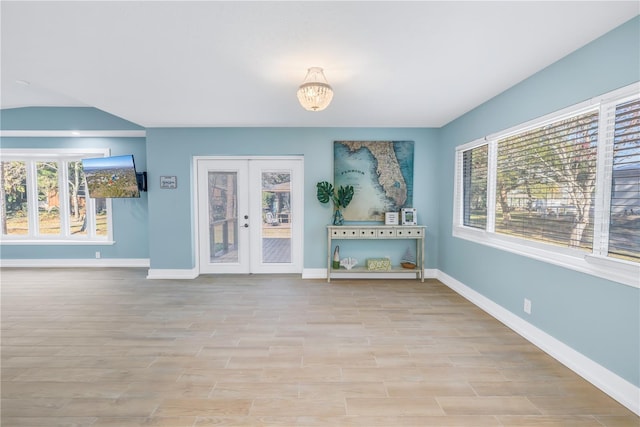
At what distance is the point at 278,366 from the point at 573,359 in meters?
2.37

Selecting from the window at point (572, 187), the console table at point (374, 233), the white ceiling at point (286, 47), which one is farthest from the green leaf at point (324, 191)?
the window at point (572, 187)

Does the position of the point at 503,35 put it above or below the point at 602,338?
above

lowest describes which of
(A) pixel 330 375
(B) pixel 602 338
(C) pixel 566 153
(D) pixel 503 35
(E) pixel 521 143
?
(A) pixel 330 375

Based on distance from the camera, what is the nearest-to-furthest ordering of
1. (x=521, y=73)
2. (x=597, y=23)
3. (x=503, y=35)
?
(x=597, y=23) → (x=503, y=35) → (x=521, y=73)

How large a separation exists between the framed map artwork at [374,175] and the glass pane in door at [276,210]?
898mm

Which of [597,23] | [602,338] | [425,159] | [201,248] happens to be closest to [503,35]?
[597,23]

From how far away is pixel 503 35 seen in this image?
2002mm

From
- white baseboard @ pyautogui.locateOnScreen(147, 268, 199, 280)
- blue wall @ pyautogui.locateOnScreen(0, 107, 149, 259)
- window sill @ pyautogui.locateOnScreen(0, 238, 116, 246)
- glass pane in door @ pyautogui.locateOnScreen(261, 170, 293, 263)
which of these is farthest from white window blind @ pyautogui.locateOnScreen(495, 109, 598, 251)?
window sill @ pyautogui.locateOnScreen(0, 238, 116, 246)

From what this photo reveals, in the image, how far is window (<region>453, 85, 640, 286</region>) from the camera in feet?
6.13

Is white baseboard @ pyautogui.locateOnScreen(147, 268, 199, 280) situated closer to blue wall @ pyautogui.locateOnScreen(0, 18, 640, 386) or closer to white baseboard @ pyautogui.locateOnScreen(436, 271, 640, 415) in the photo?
blue wall @ pyautogui.locateOnScreen(0, 18, 640, 386)

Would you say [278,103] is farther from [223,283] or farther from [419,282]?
[419,282]

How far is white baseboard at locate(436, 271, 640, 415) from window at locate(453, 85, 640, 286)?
0.68 metres

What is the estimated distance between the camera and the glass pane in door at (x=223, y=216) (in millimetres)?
4848

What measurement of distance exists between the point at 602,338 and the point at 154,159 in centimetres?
577
